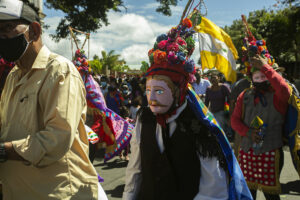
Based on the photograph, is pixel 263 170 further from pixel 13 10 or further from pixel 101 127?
pixel 13 10

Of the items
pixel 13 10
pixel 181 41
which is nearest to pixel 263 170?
pixel 181 41

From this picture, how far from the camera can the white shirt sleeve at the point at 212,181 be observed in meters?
2.21

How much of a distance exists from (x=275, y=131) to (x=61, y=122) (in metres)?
2.65

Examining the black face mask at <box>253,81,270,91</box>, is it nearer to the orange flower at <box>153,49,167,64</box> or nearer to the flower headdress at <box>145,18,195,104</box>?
the flower headdress at <box>145,18,195,104</box>

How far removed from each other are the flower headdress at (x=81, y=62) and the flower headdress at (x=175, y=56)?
3093mm

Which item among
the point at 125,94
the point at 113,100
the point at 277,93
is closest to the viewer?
the point at 277,93

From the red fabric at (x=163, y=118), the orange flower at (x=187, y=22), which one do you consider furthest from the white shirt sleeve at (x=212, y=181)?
the orange flower at (x=187, y=22)

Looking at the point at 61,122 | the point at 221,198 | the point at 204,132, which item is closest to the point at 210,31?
the point at 204,132

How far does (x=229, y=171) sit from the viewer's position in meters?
2.35

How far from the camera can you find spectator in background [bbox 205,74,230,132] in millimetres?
7566

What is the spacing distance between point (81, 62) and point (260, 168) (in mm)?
3510

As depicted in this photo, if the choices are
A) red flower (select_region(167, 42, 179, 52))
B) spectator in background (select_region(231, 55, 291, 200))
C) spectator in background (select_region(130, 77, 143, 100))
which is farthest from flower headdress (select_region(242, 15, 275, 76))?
spectator in background (select_region(130, 77, 143, 100))

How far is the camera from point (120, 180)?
5.64 m

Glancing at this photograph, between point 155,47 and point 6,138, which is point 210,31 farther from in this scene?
point 6,138
